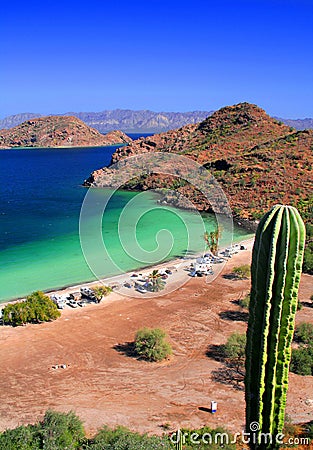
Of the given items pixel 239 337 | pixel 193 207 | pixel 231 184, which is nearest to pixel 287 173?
pixel 231 184

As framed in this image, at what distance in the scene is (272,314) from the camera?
732 cm

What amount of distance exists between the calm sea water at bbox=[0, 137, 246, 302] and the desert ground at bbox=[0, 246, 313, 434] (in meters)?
6.60

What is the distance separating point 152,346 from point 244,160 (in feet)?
155

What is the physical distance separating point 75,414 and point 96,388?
6.14 feet

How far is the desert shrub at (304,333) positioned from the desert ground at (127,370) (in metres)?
2.20

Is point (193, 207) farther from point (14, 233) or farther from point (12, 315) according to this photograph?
point (12, 315)

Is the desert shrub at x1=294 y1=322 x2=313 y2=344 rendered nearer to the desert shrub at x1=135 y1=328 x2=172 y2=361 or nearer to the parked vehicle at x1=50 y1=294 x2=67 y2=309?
the desert shrub at x1=135 y1=328 x2=172 y2=361

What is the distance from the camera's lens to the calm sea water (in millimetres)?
28953

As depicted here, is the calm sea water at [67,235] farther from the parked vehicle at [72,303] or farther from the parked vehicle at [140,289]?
the parked vehicle at [140,289]

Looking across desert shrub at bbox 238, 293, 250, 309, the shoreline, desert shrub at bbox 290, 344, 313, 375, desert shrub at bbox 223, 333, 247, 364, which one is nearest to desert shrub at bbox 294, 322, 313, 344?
desert shrub at bbox 290, 344, 313, 375

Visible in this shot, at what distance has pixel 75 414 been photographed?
13.1 metres

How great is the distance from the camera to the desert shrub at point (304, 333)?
58.1 ft

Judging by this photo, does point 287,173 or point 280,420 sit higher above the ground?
point 287,173

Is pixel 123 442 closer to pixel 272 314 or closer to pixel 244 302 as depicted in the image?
pixel 272 314
